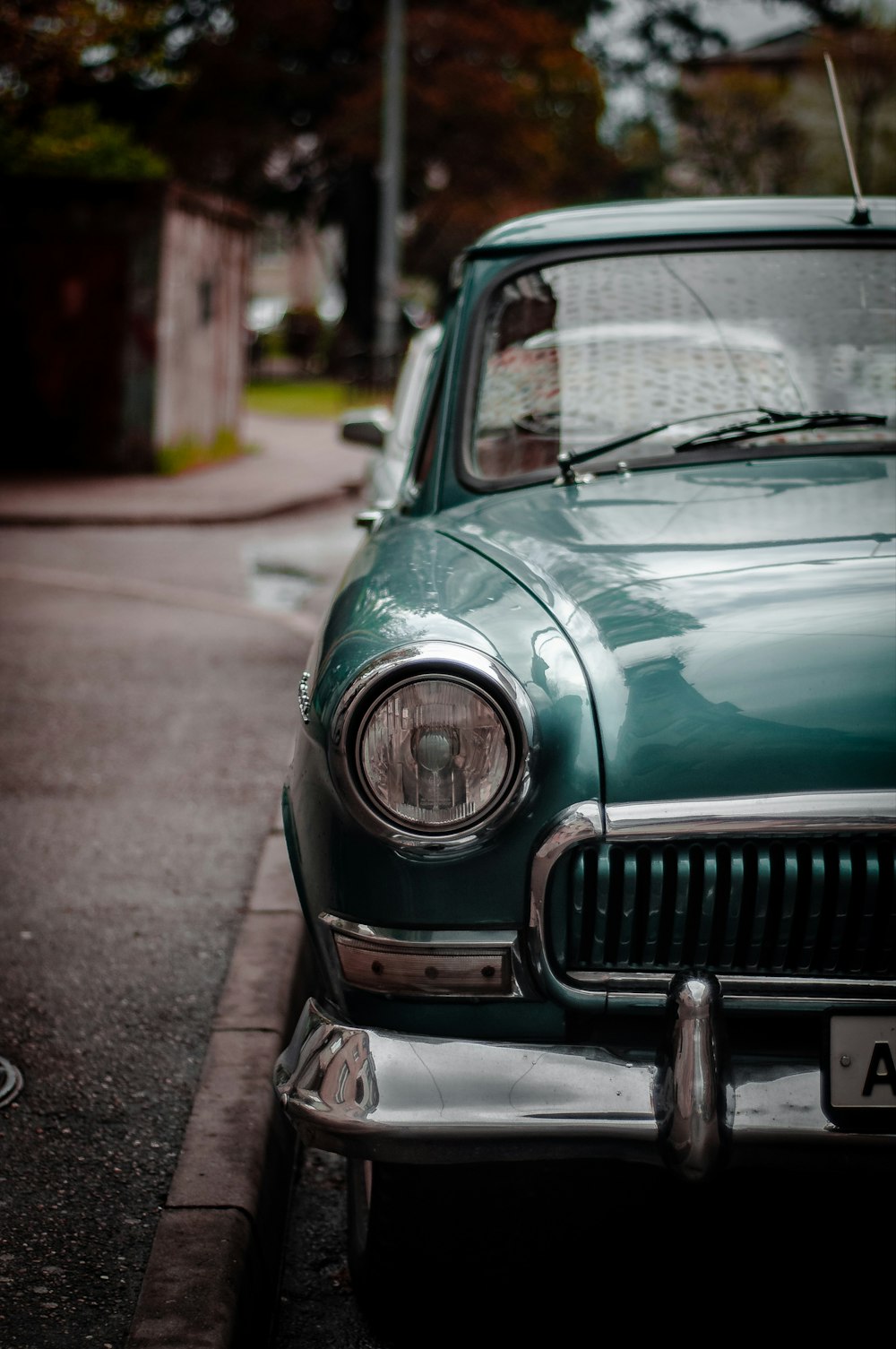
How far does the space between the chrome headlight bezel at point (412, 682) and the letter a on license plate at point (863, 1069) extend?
0.55m

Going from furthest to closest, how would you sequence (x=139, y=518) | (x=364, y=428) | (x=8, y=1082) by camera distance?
(x=139, y=518) < (x=364, y=428) < (x=8, y=1082)

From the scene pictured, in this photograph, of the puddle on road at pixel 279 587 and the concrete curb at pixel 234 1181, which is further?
the puddle on road at pixel 279 587

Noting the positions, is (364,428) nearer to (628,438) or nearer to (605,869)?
(628,438)

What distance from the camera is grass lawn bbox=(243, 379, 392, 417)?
25.2 metres

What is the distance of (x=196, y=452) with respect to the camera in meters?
15.4

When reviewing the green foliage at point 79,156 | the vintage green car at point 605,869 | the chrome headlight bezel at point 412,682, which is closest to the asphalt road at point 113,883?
the vintage green car at point 605,869

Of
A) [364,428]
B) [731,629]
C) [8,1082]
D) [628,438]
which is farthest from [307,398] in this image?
[731,629]

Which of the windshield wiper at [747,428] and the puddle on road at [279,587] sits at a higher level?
the windshield wiper at [747,428]

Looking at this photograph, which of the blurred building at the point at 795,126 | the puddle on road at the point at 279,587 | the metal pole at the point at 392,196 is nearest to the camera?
the puddle on road at the point at 279,587

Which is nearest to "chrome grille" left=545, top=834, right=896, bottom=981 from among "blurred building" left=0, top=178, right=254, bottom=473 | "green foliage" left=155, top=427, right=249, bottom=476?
"blurred building" left=0, top=178, right=254, bottom=473

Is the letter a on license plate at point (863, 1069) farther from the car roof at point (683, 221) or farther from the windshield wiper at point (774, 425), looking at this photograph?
the car roof at point (683, 221)

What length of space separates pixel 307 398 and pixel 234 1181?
27499 mm

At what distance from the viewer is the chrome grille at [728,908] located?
2.01m

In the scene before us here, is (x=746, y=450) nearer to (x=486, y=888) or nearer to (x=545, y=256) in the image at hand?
(x=545, y=256)
